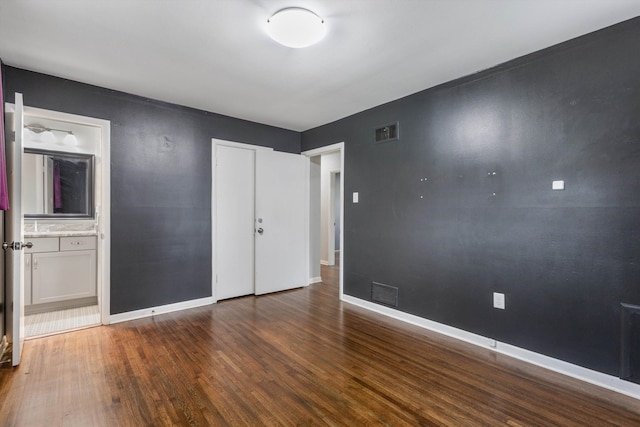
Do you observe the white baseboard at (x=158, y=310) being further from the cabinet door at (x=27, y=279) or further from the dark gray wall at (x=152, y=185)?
the cabinet door at (x=27, y=279)

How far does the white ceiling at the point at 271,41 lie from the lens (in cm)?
189

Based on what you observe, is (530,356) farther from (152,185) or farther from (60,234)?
(60,234)

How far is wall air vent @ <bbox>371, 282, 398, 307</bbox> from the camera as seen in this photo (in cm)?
344

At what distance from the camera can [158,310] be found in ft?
11.5

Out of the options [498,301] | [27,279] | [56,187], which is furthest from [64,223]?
[498,301]

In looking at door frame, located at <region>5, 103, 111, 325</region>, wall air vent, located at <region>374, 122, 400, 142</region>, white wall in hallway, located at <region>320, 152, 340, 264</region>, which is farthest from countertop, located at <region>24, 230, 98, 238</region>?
white wall in hallway, located at <region>320, 152, 340, 264</region>

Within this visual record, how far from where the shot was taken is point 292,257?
15.2 feet

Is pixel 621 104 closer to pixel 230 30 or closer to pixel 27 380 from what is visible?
pixel 230 30

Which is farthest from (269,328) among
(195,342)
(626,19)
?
(626,19)

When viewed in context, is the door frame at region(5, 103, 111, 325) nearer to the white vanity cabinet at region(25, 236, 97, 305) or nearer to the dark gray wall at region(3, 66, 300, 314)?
the dark gray wall at region(3, 66, 300, 314)

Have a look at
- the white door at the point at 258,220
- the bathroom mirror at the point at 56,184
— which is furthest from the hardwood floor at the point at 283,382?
the bathroom mirror at the point at 56,184

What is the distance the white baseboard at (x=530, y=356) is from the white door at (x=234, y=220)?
77.7 inches

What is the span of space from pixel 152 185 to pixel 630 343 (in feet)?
14.4

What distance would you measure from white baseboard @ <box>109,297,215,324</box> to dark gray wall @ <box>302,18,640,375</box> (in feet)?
7.70
